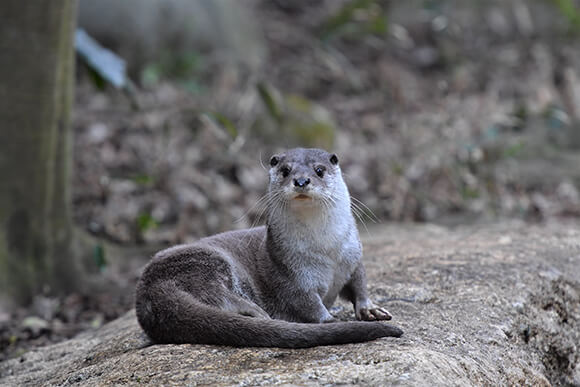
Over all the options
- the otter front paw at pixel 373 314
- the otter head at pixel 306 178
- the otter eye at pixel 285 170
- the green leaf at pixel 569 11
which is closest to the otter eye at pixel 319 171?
the otter head at pixel 306 178

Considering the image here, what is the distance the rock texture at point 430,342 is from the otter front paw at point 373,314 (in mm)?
63

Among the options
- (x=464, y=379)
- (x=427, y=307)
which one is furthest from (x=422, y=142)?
(x=464, y=379)

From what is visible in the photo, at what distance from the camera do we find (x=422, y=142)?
27.7ft

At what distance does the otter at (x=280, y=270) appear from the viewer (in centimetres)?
314

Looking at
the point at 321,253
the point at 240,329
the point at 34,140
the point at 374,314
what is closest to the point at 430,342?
the point at 374,314

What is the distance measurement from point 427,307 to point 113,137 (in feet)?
16.0

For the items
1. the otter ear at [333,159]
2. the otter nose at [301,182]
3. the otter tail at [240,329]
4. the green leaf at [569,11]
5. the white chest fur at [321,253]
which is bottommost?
the otter tail at [240,329]

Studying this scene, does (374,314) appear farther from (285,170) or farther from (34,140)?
(34,140)

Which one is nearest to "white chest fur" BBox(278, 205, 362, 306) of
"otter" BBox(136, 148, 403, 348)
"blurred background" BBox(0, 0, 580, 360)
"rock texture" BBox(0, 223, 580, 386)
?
"otter" BBox(136, 148, 403, 348)

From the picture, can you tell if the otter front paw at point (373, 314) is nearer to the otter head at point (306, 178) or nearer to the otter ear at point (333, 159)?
the otter head at point (306, 178)

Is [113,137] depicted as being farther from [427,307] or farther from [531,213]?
[427,307]

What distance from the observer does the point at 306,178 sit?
126 inches

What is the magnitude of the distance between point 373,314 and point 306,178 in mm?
679

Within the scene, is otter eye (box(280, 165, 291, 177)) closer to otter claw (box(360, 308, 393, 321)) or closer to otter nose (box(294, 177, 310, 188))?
otter nose (box(294, 177, 310, 188))
